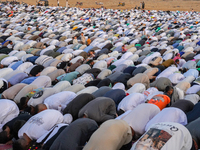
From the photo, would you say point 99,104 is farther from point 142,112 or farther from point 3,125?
point 3,125

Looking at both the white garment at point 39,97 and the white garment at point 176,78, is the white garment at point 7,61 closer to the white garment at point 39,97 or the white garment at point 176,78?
the white garment at point 39,97

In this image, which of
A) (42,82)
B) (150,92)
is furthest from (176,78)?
(42,82)

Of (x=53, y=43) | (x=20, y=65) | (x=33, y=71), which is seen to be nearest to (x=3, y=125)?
(x=33, y=71)

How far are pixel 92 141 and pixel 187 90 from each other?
2.69 meters

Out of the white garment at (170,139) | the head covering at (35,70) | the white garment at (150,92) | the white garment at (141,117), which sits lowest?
the head covering at (35,70)

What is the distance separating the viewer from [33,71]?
6574 millimetres

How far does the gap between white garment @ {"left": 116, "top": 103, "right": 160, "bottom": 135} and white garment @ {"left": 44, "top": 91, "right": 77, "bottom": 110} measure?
53.4 inches

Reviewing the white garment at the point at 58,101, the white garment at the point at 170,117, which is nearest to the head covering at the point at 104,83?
the white garment at the point at 58,101

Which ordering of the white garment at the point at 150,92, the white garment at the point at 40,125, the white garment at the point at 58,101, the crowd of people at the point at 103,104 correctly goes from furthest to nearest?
the white garment at the point at 150,92 < the white garment at the point at 58,101 < the white garment at the point at 40,125 < the crowd of people at the point at 103,104

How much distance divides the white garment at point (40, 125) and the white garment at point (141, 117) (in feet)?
3.56

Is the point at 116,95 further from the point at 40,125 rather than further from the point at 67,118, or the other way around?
the point at 40,125

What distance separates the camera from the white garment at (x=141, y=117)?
9.70 ft

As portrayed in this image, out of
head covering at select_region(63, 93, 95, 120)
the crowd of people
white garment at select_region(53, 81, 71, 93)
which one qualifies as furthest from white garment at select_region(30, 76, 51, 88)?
head covering at select_region(63, 93, 95, 120)

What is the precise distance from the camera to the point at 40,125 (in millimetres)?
3146
